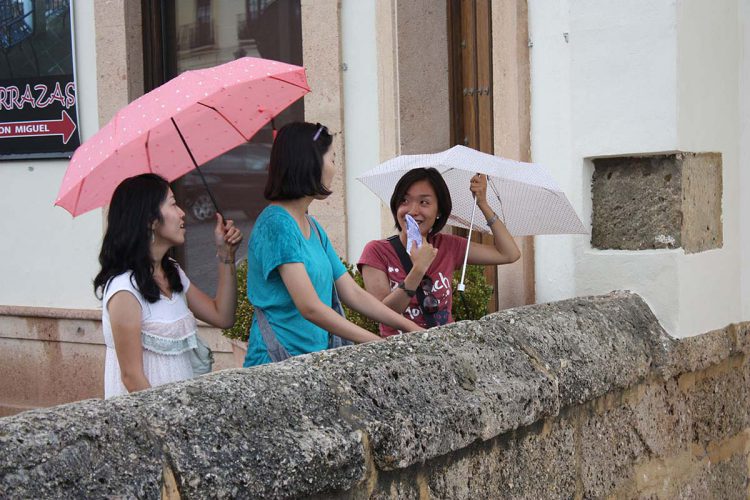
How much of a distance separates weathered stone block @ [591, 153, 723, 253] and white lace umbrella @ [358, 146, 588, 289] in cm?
15

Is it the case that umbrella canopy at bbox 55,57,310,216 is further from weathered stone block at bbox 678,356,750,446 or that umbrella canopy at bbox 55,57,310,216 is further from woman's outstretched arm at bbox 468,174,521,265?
weathered stone block at bbox 678,356,750,446

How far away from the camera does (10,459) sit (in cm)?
196

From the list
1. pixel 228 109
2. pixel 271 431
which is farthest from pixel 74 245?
pixel 271 431

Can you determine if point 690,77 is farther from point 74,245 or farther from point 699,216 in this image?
point 74,245

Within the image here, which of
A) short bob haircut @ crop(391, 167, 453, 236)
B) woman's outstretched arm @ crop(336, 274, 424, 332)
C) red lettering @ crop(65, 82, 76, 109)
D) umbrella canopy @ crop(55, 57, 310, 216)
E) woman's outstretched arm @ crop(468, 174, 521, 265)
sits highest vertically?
red lettering @ crop(65, 82, 76, 109)

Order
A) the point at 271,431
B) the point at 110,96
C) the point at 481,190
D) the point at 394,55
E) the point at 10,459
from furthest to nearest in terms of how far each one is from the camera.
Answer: the point at 110,96 → the point at 394,55 → the point at 481,190 → the point at 271,431 → the point at 10,459

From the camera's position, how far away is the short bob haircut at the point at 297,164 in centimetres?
363

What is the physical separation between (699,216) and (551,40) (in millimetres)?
904

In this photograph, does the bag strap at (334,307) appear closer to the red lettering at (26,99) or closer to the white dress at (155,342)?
the white dress at (155,342)

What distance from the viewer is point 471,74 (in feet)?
21.7

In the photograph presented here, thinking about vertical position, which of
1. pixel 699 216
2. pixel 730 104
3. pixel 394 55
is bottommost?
pixel 699 216

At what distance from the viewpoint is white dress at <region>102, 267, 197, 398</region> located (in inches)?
139

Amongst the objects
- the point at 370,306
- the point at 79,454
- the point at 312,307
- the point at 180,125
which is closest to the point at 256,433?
the point at 79,454

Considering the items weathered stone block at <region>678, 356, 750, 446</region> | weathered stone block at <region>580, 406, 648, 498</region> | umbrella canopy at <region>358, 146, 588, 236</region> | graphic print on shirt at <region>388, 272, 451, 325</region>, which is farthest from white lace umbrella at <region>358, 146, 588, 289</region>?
weathered stone block at <region>580, 406, 648, 498</region>
